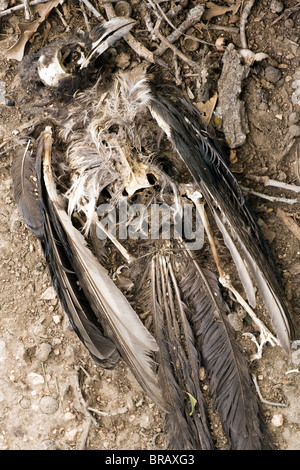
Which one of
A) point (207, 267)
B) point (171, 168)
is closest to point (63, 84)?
point (171, 168)

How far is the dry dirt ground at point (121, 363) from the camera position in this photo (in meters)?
3.39

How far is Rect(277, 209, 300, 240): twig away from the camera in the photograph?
3.41 metres

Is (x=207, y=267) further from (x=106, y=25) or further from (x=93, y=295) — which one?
(x=106, y=25)

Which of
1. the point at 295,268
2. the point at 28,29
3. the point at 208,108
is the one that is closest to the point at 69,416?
the point at 295,268

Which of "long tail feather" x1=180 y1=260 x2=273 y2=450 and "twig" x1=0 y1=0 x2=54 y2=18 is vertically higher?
"twig" x1=0 y1=0 x2=54 y2=18

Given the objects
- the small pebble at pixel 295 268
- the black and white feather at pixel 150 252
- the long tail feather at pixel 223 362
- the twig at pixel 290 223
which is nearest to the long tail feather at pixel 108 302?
the black and white feather at pixel 150 252

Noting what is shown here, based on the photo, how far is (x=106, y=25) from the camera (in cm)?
326

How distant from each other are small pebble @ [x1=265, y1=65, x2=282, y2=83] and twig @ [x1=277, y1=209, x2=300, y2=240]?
32.5 inches

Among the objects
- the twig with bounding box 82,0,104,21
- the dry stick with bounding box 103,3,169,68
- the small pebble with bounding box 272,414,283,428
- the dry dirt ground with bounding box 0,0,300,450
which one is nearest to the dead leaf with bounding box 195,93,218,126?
the dry dirt ground with bounding box 0,0,300,450

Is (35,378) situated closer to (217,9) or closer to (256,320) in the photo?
(256,320)

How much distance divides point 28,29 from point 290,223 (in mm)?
2073

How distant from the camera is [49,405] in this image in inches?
135

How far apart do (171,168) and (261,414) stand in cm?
157

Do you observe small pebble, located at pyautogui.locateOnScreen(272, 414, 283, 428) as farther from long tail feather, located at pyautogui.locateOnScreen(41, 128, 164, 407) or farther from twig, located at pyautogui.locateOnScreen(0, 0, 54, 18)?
twig, located at pyautogui.locateOnScreen(0, 0, 54, 18)
